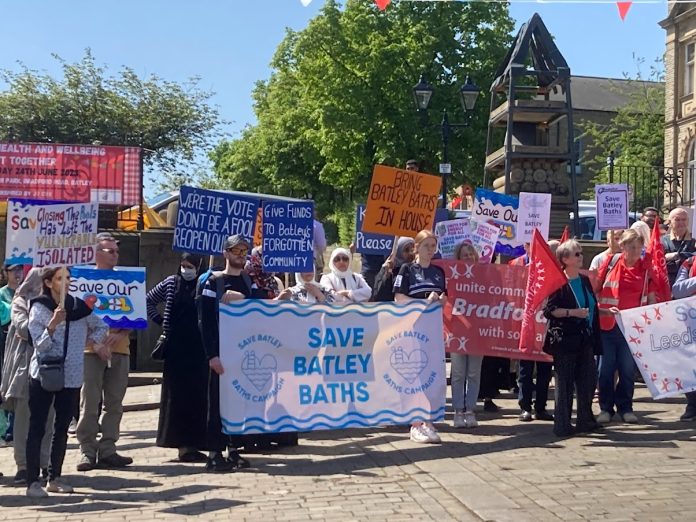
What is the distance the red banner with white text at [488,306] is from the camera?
1055 centimetres

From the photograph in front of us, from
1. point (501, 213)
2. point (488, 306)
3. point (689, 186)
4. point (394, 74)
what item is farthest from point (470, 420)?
point (394, 74)

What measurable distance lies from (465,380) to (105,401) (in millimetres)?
3482

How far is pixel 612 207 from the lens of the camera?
1323 centimetres

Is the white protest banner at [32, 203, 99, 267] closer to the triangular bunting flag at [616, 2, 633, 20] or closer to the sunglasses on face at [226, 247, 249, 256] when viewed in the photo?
the sunglasses on face at [226, 247, 249, 256]

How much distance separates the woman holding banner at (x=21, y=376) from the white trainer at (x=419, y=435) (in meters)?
3.23

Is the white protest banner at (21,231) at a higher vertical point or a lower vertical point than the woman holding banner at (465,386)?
higher

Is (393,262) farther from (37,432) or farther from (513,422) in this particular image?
(37,432)

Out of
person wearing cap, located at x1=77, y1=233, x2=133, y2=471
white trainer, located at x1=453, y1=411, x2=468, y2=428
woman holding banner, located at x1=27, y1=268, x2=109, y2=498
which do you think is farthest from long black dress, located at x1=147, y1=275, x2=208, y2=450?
white trainer, located at x1=453, y1=411, x2=468, y2=428

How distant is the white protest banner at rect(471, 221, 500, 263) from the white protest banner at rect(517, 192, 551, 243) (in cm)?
29

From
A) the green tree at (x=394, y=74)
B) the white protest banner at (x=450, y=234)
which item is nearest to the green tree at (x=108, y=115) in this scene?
the green tree at (x=394, y=74)

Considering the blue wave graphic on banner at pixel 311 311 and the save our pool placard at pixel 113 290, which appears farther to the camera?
the save our pool placard at pixel 113 290

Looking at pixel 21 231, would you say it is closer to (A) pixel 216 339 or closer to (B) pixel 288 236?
(A) pixel 216 339

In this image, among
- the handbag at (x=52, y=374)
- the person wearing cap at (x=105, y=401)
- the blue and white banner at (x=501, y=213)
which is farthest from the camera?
the blue and white banner at (x=501, y=213)

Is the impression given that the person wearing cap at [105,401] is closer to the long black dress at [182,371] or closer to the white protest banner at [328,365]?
the long black dress at [182,371]
